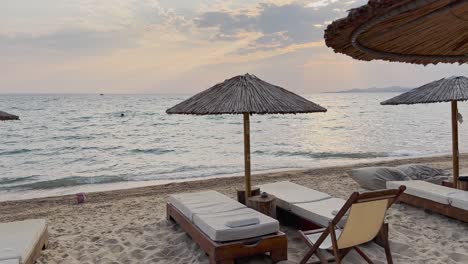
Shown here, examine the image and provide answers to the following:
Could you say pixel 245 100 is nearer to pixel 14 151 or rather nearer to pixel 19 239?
pixel 19 239

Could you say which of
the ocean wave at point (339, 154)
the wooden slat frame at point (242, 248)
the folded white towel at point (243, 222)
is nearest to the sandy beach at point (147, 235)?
the wooden slat frame at point (242, 248)

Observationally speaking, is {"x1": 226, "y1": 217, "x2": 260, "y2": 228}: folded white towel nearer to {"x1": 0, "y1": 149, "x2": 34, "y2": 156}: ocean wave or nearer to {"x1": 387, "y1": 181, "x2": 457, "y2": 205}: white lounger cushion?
{"x1": 387, "y1": 181, "x2": 457, "y2": 205}: white lounger cushion

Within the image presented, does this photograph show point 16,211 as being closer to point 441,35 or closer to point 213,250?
point 213,250

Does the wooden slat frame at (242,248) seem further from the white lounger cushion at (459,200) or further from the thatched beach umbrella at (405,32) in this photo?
the white lounger cushion at (459,200)

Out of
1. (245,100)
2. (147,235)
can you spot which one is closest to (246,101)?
(245,100)

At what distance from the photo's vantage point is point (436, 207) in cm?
486

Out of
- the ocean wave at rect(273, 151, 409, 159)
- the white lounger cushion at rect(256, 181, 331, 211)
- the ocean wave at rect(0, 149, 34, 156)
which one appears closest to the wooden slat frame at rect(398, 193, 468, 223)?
the white lounger cushion at rect(256, 181, 331, 211)

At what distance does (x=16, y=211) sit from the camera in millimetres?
6781

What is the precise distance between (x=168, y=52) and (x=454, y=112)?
24010 mm

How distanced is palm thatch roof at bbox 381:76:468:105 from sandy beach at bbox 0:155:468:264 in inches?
63.4

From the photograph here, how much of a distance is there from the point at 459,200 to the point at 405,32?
3662mm

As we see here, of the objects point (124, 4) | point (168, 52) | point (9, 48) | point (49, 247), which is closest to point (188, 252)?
point (49, 247)

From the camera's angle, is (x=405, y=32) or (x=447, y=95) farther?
(x=447, y=95)

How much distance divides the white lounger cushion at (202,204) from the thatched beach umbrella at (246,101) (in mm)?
460
